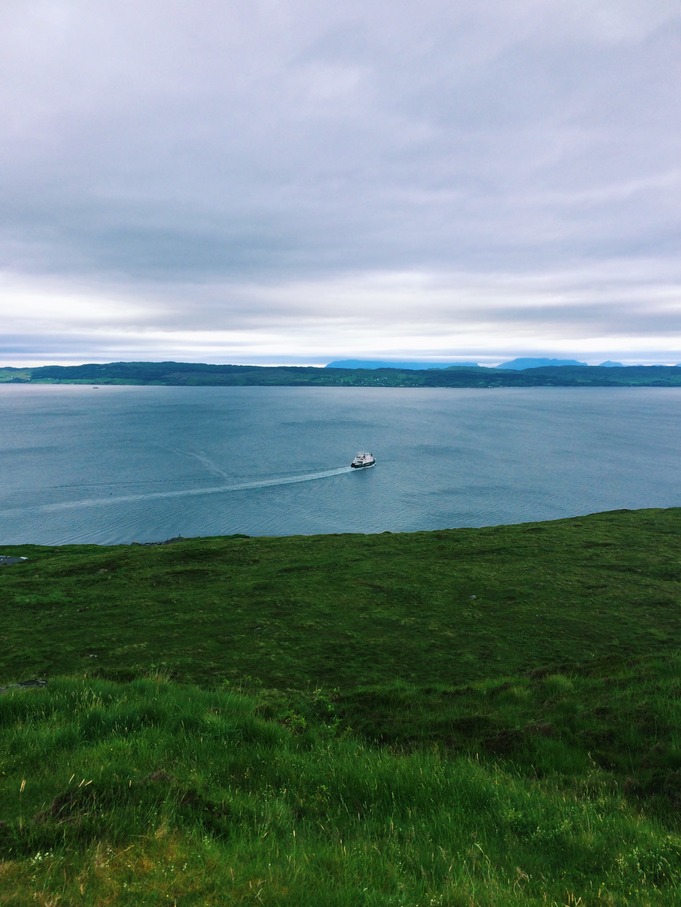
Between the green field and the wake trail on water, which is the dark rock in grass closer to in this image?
the green field

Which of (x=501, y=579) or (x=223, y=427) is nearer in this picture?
(x=501, y=579)

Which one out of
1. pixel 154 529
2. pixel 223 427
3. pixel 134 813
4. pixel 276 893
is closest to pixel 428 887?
pixel 276 893

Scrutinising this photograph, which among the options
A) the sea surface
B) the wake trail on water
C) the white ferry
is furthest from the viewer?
the white ferry

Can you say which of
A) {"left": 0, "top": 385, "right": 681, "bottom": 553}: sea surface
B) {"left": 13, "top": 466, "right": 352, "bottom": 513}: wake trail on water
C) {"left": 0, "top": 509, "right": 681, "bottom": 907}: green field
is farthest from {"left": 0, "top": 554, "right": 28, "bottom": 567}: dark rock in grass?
{"left": 13, "top": 466, "right": 352, "bottom": 513}: wake trail on water

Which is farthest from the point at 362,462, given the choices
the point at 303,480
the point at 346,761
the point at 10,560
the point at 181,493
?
the point at 346,761

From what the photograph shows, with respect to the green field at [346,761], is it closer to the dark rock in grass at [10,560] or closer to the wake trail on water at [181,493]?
the dark rock in grass at [10,560]

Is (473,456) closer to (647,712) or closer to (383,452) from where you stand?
(383,452)
